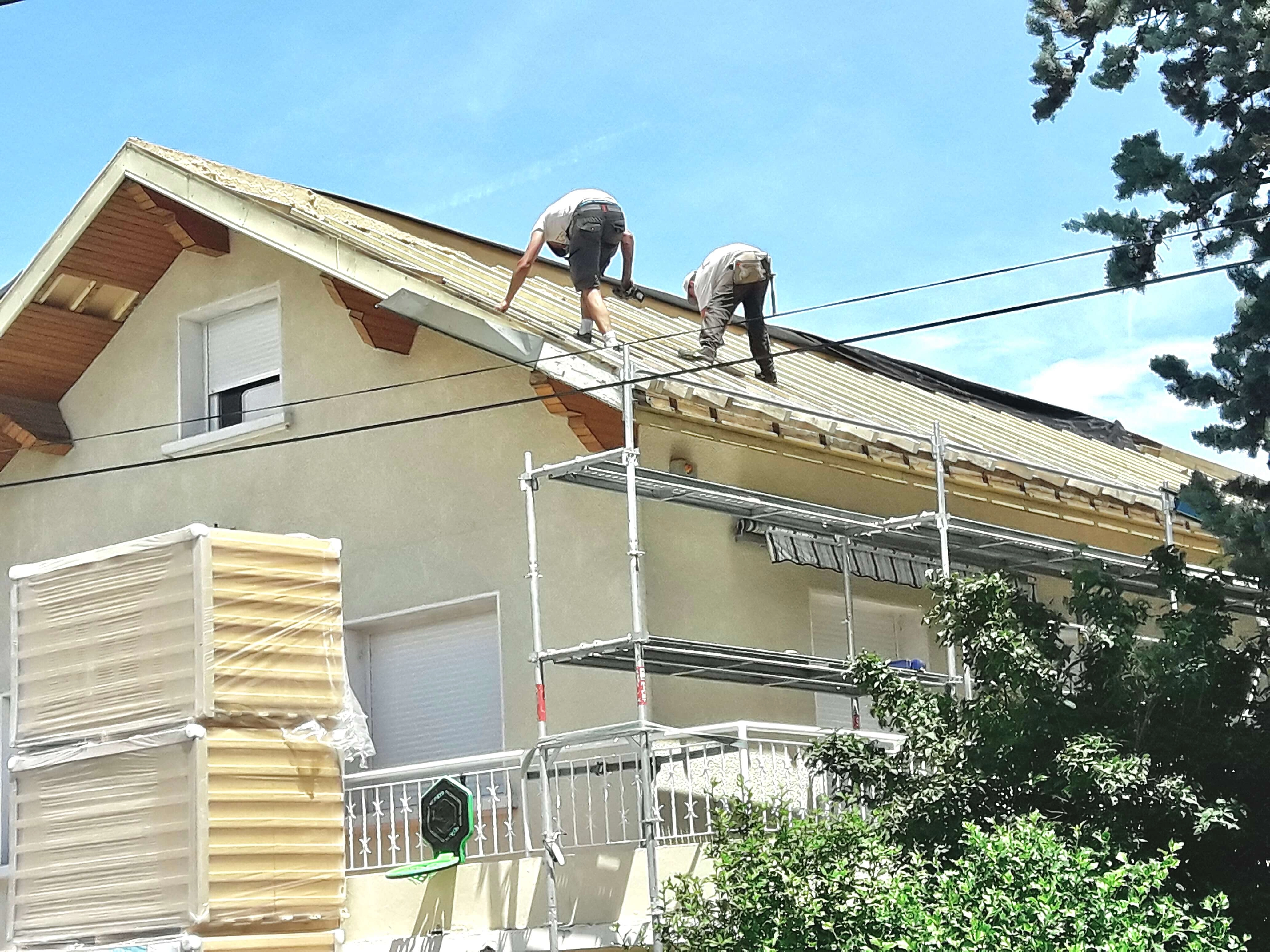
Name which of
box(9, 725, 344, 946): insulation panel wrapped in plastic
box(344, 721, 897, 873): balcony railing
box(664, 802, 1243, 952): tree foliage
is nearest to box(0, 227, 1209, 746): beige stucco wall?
box(344, 721, 897, 873): balcony railing

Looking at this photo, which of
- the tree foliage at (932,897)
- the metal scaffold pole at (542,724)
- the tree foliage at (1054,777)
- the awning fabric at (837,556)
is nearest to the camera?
the tree foliage at (932,897)

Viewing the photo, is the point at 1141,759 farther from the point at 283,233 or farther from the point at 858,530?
the point at 283,233

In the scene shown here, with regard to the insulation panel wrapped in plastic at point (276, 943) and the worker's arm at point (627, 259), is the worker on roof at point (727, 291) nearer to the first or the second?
the worker's arm at point (627, 259)

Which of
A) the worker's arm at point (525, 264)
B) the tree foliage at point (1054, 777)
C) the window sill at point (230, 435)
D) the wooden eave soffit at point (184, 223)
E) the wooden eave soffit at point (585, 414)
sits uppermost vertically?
the wooden eave soffit at point (184, 223)

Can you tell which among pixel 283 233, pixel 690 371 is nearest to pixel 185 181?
pixel 283 233

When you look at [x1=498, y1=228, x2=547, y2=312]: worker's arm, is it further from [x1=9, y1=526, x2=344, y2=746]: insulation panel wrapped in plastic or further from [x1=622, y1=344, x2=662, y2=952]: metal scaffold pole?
[x1=9, y1=526, x2=344, y2=746]: insulation panel wrapped in plastic

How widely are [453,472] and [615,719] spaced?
100 inches

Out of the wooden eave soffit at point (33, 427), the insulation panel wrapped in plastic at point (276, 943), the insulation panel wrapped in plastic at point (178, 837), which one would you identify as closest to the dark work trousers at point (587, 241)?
the insulation panel wrapped in plastic at point (178, 837)

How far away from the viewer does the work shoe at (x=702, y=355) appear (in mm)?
13102

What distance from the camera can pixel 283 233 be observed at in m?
14.2

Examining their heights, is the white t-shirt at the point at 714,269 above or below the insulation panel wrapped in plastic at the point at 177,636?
above

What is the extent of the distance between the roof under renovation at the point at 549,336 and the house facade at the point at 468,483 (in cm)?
4

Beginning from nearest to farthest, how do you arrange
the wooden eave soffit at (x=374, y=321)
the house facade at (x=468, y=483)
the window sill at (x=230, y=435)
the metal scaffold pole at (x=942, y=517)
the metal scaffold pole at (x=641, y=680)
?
the metal scaffold pole at (x=641, y=680) → the house facade at (x=468, y=483) → the metal scaffold pole at (x=942, y=517) → the wooden eave soffit at (x=374, y=321) → the window sill at (x=230, y=435)

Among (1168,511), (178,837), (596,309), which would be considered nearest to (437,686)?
(178,837)
